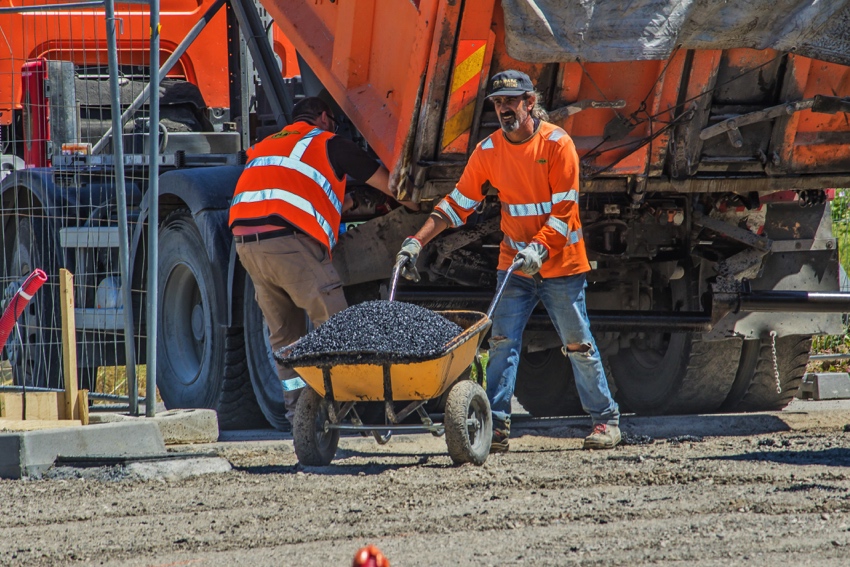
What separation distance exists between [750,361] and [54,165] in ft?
15.8

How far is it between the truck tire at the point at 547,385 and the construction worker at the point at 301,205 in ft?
7.10

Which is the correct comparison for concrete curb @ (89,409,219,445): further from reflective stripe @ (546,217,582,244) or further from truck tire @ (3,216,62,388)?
truck tire @ (3,216,62,388)

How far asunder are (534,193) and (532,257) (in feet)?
1.42

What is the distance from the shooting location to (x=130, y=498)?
468 cm

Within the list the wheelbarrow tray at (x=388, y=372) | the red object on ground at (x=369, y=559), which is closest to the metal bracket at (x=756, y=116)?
the wheelbarrow tray at (x=388, y=372)

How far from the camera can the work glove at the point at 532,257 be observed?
5.44m

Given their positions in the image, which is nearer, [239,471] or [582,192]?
[239,471]

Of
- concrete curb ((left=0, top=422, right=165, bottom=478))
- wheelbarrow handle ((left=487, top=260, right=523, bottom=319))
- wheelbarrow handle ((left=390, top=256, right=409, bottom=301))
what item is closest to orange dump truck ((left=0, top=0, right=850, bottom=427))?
Answer: wheelbarrow handle ((left=390, top=256, right=409, bottom=301))

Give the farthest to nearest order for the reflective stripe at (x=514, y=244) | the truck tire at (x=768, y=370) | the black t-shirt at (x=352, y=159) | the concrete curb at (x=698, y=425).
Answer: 1. the truck tire at (x=768, y=370)
2. the concrete curb at (x=698, y=425)
3. the black t-shirt at (x=352, y=159)
4. the reflective stripe at (x=514, y=244)

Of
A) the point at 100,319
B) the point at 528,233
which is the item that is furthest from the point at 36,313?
the point at 528,233

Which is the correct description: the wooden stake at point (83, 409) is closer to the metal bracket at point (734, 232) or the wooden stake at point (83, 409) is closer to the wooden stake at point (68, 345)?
the wooden stake at point (68, 345)

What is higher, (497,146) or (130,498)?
(497,146)

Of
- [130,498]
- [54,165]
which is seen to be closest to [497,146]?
[130,498]

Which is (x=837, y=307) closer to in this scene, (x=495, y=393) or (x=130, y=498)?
(x=495, y=393)
